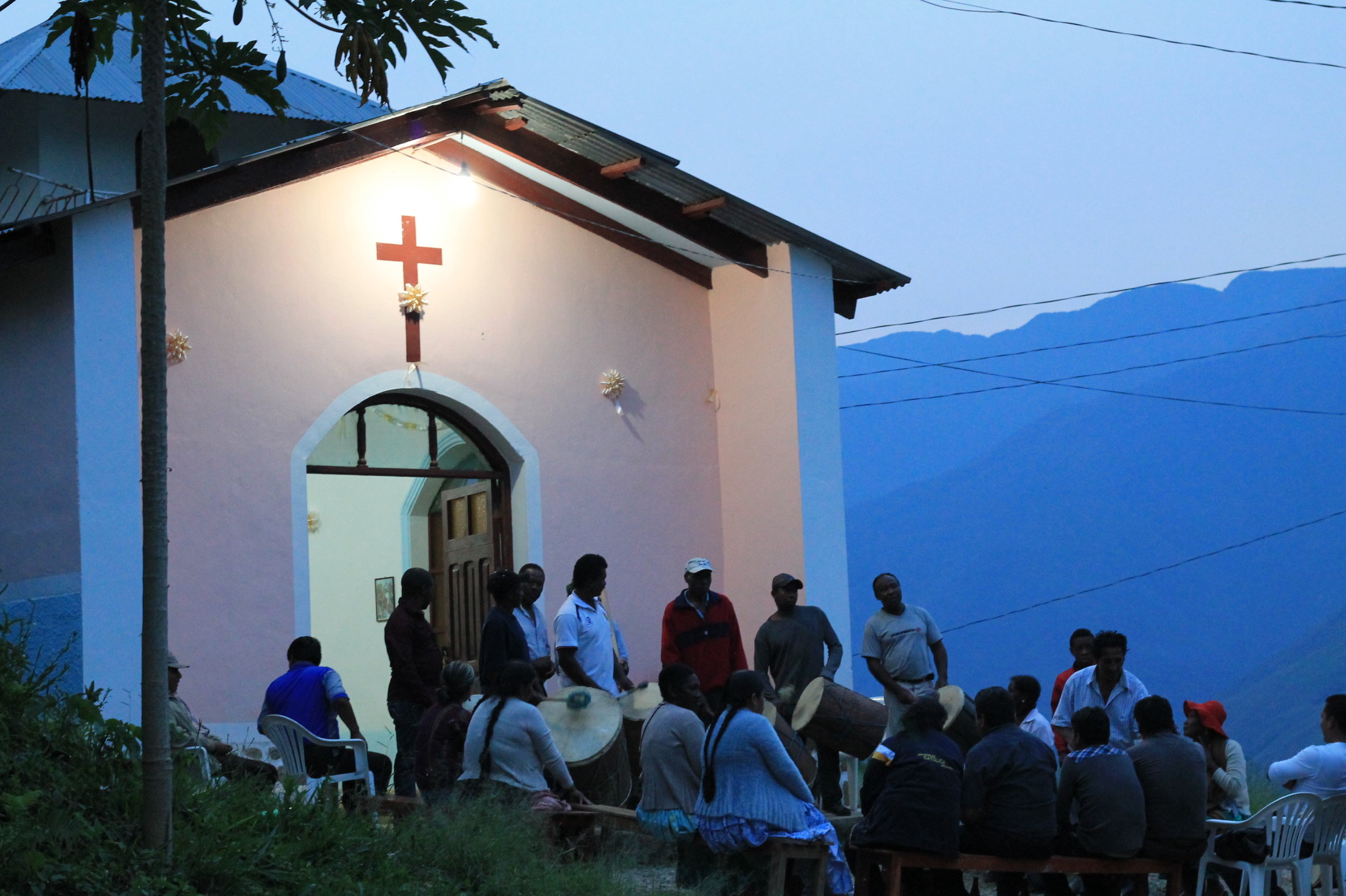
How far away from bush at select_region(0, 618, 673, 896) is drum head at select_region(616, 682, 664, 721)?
2.43 meters

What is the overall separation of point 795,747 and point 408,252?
489 cm

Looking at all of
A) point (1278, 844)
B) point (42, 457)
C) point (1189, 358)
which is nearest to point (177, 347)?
point (42, 457)

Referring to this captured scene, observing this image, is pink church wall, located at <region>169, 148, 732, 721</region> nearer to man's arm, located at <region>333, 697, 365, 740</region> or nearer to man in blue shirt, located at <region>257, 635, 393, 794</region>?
man in blue shirt, located at <region>257, 635, 393, 794</region>

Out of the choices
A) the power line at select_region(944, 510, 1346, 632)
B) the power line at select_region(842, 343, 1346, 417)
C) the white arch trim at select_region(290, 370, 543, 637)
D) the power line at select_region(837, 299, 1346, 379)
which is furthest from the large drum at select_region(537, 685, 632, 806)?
the power line at select_region(837, 299, 1346, 379)

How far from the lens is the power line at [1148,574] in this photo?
26656 mm

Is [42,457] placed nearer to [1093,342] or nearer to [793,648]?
[793,648]

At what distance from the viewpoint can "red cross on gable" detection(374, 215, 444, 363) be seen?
38.0ft

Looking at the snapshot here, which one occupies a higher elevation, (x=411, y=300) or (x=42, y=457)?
(x=411, y=300)

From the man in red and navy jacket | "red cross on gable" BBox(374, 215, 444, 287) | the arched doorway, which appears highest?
"red cross on gable" BBox(374, 215, 444, 287)

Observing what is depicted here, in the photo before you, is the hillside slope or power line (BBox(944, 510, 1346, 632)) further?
the hillside slope

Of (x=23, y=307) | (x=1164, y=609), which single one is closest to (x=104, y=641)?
(x=23, y=307)

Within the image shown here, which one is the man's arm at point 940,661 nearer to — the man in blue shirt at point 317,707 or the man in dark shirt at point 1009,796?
the man in dark shirt at point 1009,796

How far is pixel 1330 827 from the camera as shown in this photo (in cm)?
793

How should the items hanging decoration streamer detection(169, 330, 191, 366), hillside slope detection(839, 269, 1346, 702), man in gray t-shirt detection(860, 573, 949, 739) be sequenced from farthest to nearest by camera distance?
1. hillside slope detection(839, 269, 1346, 702)
2. hanging decoration streamer detection(169, 330, 191, 366)
3. man in gray t-shirt detection(860, 573, 949, 739)
